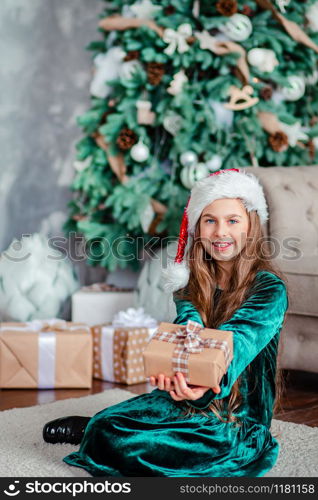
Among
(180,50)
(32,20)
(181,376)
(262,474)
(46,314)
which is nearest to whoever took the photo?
(181,376)

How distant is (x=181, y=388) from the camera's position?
1109 millimetres

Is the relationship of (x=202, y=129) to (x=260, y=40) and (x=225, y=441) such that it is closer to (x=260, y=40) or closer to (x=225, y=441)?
(x=260, y=40)

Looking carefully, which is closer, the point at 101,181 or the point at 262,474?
the point at 262,474

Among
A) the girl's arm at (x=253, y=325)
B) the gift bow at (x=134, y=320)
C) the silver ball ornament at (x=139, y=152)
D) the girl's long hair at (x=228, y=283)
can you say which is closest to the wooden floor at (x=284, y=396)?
the gift bow at (x=134, y=320)

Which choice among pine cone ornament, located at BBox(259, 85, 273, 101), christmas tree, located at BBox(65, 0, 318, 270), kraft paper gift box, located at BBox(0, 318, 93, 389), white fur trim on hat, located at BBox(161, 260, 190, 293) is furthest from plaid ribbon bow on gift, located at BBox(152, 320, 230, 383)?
pine cone ornament, located at BBox(259, 85, 273, 101)

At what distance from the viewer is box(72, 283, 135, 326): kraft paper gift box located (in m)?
2.56

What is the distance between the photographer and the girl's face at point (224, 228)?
4.46 feet

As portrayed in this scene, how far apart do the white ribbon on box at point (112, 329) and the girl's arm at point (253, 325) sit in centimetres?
95

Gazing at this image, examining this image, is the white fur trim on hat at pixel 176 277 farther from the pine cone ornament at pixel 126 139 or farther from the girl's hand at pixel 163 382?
the pine cone ornament at pixel 126 139

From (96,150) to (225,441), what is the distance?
1705mm

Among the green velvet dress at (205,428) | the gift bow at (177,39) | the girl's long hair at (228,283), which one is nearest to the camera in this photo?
the green velvet dress at (205,428)

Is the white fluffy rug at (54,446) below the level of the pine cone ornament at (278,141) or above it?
below

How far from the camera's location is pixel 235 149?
2.62m

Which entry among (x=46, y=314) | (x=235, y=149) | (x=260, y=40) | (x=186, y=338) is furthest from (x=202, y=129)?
(x=186, y=338)
